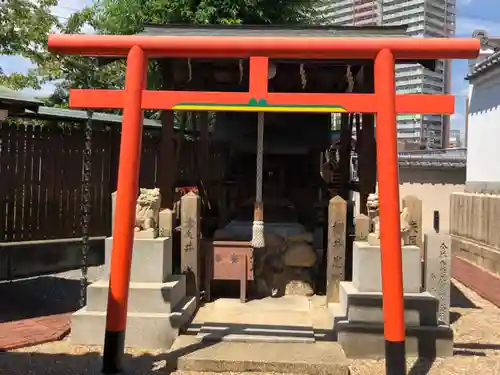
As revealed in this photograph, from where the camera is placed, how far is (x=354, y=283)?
6105mm

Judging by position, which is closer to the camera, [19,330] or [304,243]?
[19,330]

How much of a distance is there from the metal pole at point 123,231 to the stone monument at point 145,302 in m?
0.98

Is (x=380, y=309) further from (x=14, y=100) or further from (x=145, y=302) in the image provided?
(x=14, y=100)

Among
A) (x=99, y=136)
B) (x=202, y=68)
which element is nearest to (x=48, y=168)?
(x=99, y=136)

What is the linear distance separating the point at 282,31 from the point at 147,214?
2627 millimetres

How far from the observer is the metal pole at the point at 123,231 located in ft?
15.3

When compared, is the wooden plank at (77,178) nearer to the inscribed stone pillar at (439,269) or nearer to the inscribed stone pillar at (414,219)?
the inscribed stone pillar at (414,219)

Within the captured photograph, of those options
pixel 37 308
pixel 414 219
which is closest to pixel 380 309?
pixel 414 219

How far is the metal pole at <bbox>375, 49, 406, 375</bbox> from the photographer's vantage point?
14.8ft

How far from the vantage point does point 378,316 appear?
5688 mm

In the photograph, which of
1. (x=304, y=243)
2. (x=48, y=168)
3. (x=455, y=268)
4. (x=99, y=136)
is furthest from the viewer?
(x=455, y=268)

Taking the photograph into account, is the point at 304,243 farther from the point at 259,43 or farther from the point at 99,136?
the point at 99,136

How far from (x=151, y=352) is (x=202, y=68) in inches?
168

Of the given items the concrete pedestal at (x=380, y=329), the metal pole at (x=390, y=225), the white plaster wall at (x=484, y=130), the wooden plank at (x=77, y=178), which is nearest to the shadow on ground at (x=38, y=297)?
the wooden plank at (x=77, y=178)
